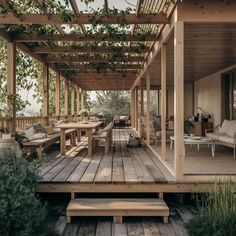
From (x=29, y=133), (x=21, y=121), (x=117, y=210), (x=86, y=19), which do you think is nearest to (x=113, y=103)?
(x=21, y=121)

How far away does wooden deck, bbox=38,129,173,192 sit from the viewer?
464 cm

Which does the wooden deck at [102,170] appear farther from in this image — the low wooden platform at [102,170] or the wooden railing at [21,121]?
the wooden railing at [21,121]

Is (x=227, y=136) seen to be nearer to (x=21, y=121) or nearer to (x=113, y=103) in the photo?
(x=21, y=121)

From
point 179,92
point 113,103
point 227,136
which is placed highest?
point 113,103

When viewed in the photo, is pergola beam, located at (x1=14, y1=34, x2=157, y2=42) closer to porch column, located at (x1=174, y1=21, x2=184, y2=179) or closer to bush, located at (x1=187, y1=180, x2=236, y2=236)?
porch column, located at (x1=174, y1=21, x2=184, y2=179)

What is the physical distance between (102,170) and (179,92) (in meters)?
2.00

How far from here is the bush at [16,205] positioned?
3465mm

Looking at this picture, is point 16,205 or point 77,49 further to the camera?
point 77,49

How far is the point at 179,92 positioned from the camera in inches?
177

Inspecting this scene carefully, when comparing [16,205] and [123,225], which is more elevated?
[16,205]

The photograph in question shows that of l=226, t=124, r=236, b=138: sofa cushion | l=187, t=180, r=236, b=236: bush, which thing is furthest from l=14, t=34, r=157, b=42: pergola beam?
l=187, t=180, r=236, b=236: bush

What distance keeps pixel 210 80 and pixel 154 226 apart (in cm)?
930

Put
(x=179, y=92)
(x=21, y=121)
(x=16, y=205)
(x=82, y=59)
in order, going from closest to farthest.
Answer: (x=16, y=205) < (x=179, y=92) < (x=21, y=121) < (x=82, y=59)

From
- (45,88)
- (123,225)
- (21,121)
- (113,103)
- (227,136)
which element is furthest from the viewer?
(113,103)
